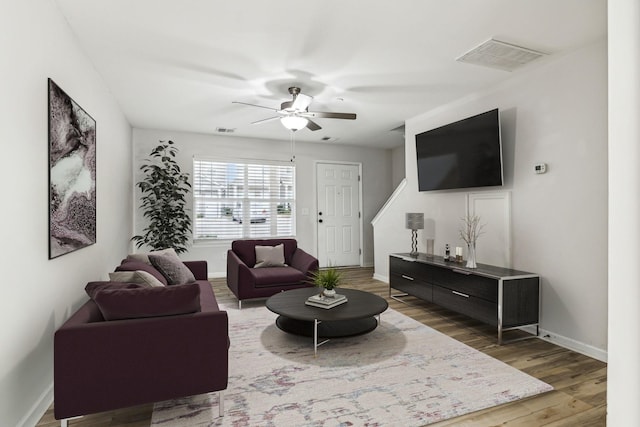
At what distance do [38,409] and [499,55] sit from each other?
4323mm

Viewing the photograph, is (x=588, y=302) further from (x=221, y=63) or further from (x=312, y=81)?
(x=221, y=63)

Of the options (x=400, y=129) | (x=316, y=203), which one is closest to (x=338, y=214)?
(x=316, y=203)

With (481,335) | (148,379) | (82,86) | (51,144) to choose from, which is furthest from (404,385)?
(82,86)

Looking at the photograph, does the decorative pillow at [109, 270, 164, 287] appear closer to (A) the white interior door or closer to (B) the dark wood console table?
(B) the dark wood console table

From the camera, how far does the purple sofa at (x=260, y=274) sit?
14.1 feet

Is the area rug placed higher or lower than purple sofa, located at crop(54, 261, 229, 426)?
lower

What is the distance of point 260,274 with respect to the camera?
4422 millimetres

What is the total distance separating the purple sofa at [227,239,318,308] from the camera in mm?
4305

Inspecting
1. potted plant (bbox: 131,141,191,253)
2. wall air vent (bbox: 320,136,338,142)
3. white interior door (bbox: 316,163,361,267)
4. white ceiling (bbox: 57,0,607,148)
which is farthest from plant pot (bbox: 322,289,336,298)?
wall air vent (bbox: 320,136,338,142)

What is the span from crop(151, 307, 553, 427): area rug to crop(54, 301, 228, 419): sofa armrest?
0.93 feet

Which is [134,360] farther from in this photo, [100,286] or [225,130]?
[225,130]

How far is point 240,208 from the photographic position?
6.54m

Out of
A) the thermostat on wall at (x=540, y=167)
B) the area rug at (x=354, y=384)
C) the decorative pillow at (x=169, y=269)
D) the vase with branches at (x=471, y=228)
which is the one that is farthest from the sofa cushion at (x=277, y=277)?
the thermostat on wall at (x=540, y=167)

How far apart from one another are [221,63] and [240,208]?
3.57 meters
